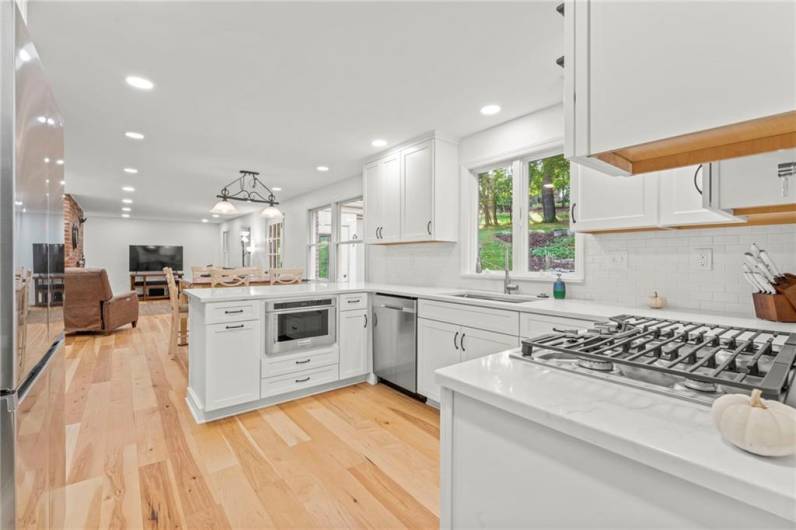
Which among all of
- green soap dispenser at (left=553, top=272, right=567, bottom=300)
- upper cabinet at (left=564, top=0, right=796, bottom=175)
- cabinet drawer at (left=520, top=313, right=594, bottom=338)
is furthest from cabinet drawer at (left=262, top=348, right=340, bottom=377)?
upper cabinet at (left=564, top=0, right=796, bottom=175)

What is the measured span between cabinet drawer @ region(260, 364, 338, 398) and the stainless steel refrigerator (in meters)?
1.58

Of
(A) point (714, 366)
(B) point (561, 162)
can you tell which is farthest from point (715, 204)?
(B) point (561, 162)

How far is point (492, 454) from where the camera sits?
81 centimetres

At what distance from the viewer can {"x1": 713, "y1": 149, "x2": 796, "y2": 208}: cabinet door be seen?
107 centimetres

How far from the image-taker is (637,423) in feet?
2.07

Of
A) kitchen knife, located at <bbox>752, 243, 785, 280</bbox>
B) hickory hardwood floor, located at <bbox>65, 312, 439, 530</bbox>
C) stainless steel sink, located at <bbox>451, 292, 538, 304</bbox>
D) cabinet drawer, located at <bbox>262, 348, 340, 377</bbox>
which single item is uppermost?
kitchen knife, located at <bbox>752, 243, 785, 280</bbox>

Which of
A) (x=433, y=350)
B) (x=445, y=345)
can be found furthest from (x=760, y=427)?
(x=433, y=350)

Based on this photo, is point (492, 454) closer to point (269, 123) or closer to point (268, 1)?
point (268, 1)

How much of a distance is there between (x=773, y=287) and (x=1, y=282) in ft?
9.35

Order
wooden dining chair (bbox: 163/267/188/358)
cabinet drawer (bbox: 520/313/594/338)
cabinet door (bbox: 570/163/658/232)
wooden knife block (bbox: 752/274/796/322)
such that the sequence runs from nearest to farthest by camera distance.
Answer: wooden knife block (bbox: 752/274/796/322), cabinet drawer (bbox: 520/313/594/338), cabinet door (bbox: 570/163/658/232), wooden dining chair (bbox: 163/267/188/358)

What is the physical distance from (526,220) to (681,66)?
2690 mm

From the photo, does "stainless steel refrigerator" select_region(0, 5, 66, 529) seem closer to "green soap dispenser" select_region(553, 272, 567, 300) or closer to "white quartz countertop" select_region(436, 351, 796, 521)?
"white quartz countertop" select_region(436, 351, 796, 521)

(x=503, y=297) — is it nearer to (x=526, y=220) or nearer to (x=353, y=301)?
(x=526, y=220)

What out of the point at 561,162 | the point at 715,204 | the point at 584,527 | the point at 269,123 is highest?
the point at 269,123
